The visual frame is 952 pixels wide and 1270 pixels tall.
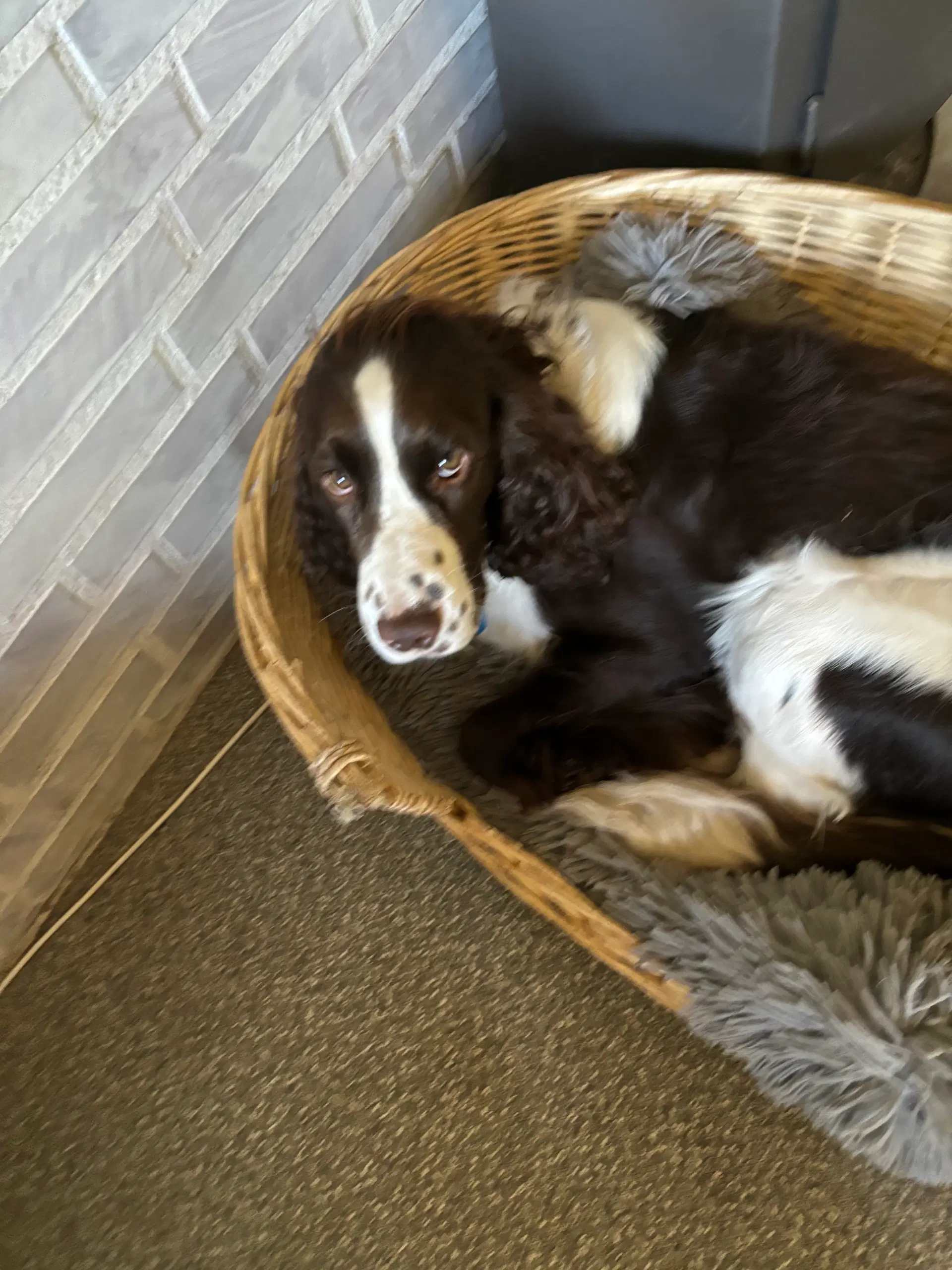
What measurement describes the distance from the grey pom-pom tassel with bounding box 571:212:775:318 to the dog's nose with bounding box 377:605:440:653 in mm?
739

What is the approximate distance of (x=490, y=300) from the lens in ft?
5.66

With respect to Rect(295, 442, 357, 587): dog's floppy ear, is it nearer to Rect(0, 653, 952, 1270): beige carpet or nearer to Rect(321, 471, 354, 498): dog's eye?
Rect(321, 471, 354, 498): dog's eye

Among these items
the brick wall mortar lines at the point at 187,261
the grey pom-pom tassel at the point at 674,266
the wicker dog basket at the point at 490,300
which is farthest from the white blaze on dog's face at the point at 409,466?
the grey pom-pom tassel at the point at 674,266

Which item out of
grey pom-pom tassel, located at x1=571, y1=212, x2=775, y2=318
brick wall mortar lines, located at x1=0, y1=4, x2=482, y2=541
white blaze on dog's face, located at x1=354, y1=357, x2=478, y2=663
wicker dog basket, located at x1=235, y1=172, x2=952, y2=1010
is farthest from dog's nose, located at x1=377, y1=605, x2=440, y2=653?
grey pom-pom tassel, located at x1=571, y1=212, x2=775, y2=318

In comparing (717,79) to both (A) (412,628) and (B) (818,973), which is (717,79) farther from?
(B) (818,973)

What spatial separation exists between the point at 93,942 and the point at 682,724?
3.42 ft

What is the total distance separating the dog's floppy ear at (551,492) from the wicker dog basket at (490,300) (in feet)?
1.08

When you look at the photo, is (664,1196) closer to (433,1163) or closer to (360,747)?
(433,1163)

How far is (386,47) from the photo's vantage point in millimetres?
1694

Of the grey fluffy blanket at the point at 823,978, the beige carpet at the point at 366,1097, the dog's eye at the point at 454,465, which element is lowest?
the beige carpet at the point at 366,1097

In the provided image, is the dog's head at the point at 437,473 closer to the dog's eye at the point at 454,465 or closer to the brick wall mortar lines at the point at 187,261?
the dog's eye at the point at 454,465

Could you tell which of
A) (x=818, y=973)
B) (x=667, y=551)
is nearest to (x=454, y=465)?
(x=667, y=551)

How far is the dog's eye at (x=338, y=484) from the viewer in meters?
1.27

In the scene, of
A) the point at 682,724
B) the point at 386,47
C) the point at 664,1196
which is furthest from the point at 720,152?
the point at 664,1196
